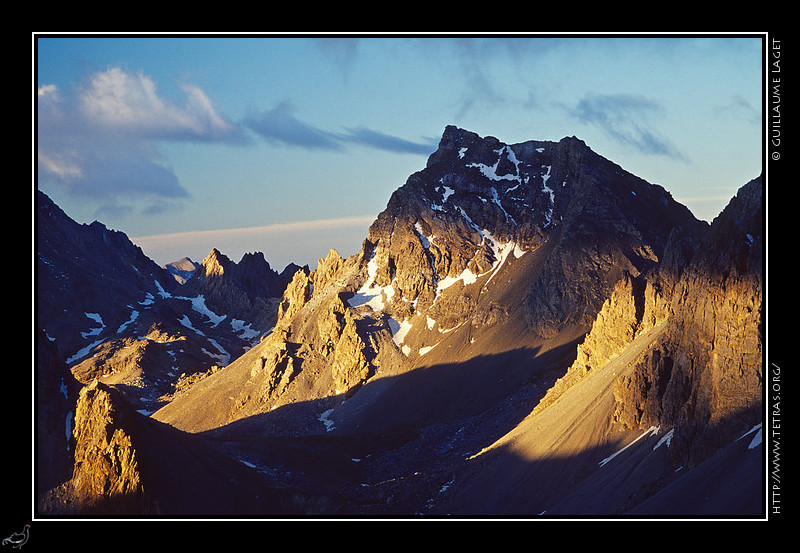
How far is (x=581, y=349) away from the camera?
94.6 metres

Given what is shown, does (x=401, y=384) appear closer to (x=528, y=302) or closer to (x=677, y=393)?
(x=528, y=302)

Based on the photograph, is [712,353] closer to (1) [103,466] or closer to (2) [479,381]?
(1) [103,466]

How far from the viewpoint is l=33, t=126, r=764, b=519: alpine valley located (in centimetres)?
5825

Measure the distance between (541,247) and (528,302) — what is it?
16347 millimetres

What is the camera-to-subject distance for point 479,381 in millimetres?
123312

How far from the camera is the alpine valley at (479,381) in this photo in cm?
5825
